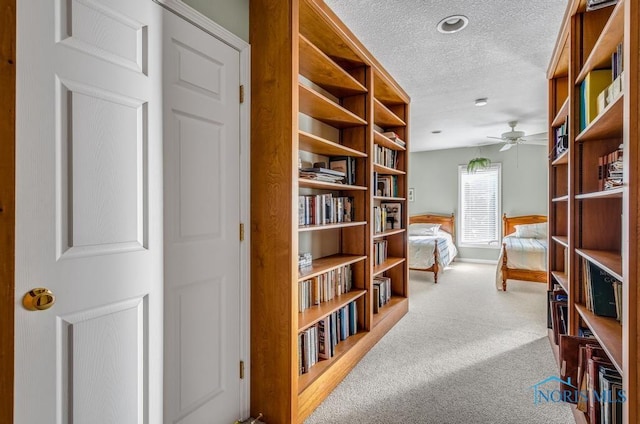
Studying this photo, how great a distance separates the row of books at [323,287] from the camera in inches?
88.2

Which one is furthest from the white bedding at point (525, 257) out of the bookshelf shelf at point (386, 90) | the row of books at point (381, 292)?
the bookshelf shelf at point (386, 90)

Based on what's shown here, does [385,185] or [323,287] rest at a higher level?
[385,185]

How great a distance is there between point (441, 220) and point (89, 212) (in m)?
7.08

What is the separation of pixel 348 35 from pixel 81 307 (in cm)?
223

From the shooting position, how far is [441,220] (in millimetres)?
7234

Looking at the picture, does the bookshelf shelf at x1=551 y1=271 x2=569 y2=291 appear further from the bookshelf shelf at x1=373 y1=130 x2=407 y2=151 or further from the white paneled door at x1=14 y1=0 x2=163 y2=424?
the white paneled door at x1=14 y1=0 x2=163 y2=424

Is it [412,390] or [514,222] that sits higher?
[514,222]

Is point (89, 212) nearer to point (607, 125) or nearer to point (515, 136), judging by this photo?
point (607, 125)

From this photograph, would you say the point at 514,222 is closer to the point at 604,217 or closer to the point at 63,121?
the point at 604,217

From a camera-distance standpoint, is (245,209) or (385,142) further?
(385,142)

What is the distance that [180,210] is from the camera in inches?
57.4

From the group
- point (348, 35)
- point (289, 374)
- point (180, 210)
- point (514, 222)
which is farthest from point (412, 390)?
point (514, 222)

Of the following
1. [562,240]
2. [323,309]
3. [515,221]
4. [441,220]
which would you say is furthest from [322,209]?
[515,221]

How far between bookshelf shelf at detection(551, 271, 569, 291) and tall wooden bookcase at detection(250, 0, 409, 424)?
4.64 feet
